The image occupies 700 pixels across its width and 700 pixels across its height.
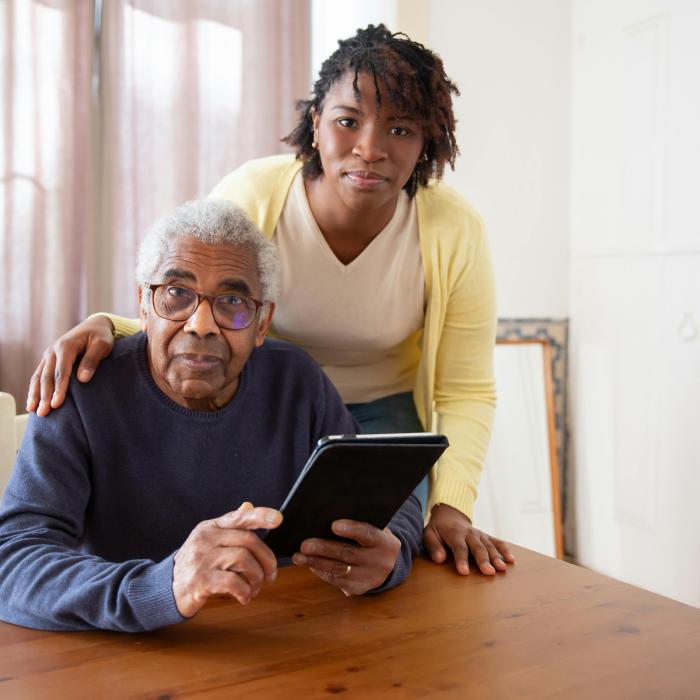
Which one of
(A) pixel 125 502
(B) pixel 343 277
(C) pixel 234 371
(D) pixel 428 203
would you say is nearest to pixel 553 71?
(D) pixel 428 203

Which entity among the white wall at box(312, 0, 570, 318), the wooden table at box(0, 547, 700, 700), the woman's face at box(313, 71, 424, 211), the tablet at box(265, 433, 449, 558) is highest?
the white wall at box(312, 0, 570, 318)

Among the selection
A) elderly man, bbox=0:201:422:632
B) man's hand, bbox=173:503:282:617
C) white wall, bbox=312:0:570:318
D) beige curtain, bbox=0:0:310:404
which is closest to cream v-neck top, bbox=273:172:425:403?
elderly man, bbox=0:201:422:632

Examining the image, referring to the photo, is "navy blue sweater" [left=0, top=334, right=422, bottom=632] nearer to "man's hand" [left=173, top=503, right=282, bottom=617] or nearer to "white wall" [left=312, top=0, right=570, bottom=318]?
"man's hand" [left=173, top=503, right=282, bottom=617]

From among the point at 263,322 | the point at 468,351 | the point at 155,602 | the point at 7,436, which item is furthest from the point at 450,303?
the point at 155,602

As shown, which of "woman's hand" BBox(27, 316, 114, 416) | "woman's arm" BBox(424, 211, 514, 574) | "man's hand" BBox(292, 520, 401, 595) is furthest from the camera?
"woman's arm" BBox(424, 211, 514, 574)

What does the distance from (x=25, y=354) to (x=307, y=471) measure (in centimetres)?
202

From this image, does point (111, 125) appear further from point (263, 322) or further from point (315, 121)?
point (263, 322)

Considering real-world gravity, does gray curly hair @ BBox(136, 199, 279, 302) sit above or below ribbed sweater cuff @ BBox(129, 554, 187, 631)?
above

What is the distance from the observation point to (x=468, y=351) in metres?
2.05

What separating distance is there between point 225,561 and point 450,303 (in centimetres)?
108

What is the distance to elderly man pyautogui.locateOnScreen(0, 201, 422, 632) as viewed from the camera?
1286 millimetres

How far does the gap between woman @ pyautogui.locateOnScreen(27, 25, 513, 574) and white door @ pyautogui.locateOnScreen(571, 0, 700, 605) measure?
1436 mm

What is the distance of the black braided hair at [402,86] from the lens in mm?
1744

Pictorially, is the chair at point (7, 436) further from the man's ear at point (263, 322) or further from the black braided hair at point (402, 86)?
the black braided hair at point (402, 86)
